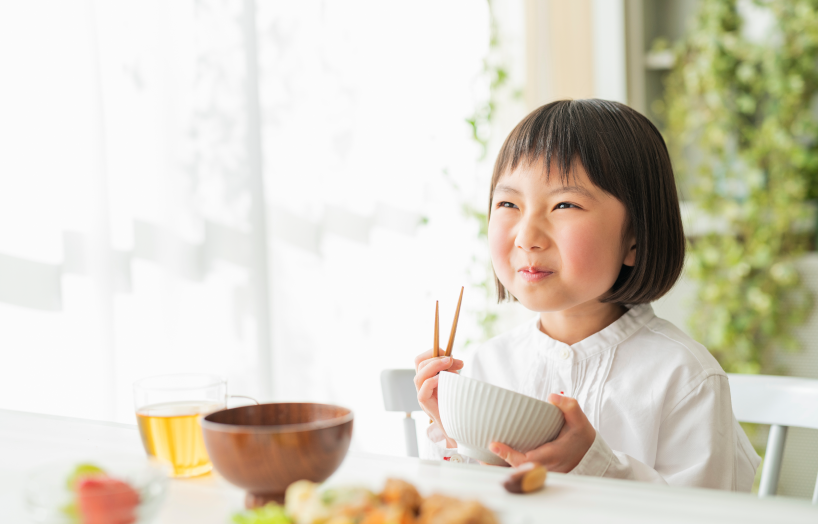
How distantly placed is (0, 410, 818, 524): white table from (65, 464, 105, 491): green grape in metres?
0.06

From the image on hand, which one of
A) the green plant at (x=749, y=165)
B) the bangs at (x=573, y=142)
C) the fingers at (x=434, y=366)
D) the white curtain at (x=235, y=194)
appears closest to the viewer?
the fingers at (x=434, y=366)

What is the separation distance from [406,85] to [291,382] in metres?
0.91

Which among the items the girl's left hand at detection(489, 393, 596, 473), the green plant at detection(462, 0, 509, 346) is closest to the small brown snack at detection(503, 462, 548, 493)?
the girl's left hand at detection(489, 393, 596, 473)

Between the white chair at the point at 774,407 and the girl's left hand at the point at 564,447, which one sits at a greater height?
the girl's left hand at the point at 564,447

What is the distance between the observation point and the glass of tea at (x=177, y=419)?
2.00 ft

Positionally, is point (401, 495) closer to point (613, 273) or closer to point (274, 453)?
point (274, 453)

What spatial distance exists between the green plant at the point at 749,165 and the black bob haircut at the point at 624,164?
1546 millimetres

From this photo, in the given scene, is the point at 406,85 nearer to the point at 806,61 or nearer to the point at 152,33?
the point at 152,33

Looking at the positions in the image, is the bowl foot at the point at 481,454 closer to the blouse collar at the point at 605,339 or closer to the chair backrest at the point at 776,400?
the blouse collar at the point at 605,339

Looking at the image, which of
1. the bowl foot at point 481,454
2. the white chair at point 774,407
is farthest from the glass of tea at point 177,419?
the white chair at point 774,407

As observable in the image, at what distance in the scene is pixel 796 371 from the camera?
7.97 feet

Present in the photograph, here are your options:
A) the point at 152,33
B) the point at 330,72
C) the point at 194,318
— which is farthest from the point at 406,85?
the point at 194,318

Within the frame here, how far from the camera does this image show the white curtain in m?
1.22

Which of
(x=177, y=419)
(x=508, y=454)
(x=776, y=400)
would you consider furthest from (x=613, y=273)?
(x=177, y=419)
